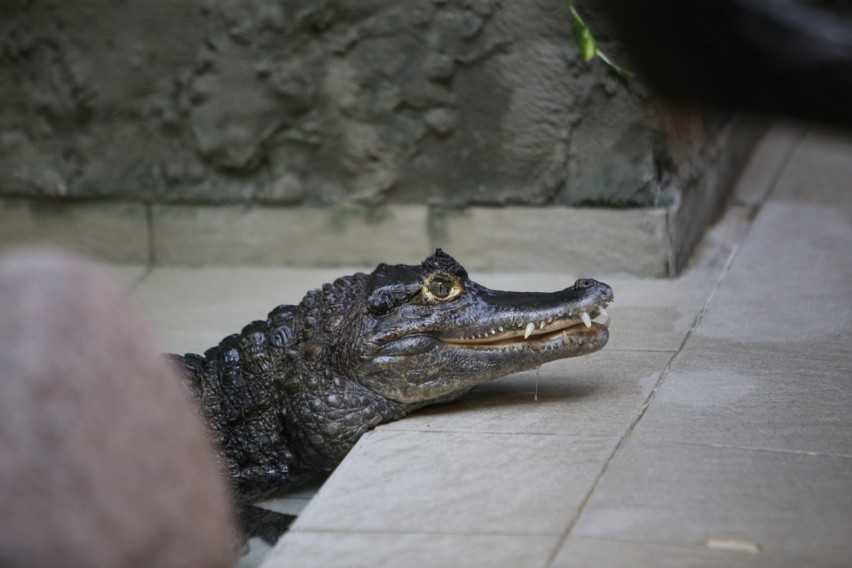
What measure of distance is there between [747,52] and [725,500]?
5.89 ft

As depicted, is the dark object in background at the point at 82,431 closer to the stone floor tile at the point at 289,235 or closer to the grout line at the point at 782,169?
the stone floor tile at the point at 289,235

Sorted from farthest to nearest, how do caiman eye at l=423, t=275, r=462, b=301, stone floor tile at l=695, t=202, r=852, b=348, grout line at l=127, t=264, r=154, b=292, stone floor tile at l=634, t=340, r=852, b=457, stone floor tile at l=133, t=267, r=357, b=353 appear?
grout line at l=127, t=264, r=154, b=292 → stone floor tile at l=133, t=267, r=357, b=353 → stone floor tile at l=695, t=202, r=852, b=348 → caiman eye at l=423, t=275, r=462, b=301 → stone floor tile at l=634, t=340, r=852, b=457

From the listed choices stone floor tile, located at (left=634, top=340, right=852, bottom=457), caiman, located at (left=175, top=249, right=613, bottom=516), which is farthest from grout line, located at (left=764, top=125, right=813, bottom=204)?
caiman, located at (left=175, top=249, right=613, bottom=516)

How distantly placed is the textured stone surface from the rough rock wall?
92 mm

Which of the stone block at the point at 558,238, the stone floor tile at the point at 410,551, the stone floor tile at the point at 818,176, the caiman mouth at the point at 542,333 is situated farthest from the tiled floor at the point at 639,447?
the stone floor tile at the point at 818,176

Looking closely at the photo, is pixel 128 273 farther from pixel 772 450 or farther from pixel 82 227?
pixel 772 450

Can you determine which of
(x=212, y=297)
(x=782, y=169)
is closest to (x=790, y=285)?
(x=782, y=169)

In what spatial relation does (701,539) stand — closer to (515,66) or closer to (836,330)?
(836,330)

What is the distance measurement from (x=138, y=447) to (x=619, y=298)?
362cm

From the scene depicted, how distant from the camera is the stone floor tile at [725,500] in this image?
3.43 m

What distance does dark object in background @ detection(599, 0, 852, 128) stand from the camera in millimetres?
2242

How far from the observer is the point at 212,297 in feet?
21.3

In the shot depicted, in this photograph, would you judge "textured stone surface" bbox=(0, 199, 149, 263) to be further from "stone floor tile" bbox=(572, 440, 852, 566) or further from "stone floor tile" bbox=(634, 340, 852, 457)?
"stone floor tile" bbox=(572, 440, 852, 566)

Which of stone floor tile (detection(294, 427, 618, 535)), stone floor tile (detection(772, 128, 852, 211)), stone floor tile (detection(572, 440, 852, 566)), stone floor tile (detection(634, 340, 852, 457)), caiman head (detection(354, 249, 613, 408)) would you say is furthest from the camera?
stone floor tile (detection(772, 128, 852, 211))
